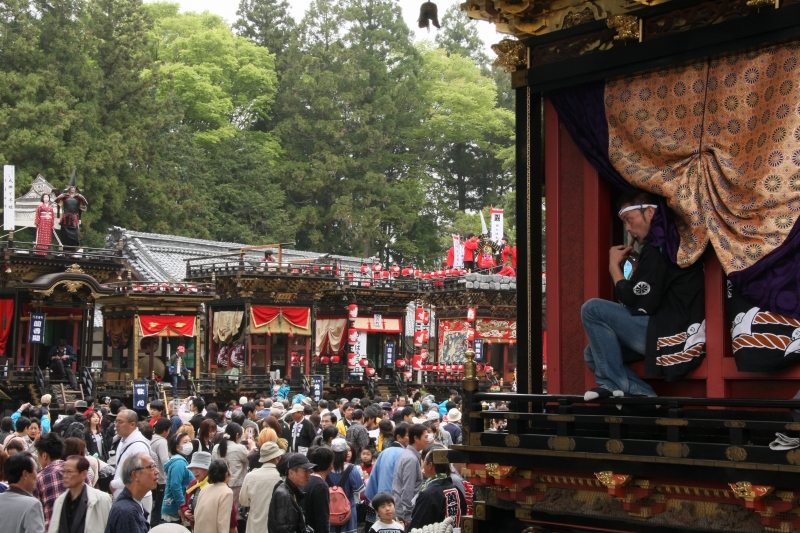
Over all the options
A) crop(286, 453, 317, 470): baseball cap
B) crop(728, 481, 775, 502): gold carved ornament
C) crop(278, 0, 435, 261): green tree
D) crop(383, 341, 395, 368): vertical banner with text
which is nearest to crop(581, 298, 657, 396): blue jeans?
crop(728, 481, 775, 502): gold carved ornament

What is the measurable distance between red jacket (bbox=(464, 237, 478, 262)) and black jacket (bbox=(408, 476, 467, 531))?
35.3 meters

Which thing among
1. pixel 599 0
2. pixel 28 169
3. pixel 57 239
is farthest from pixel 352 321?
pixel 599 0

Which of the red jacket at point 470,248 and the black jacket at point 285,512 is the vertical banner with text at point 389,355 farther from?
the black jacket at point 285,512

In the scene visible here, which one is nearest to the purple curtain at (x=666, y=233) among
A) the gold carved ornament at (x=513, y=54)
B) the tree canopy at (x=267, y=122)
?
the gold carved ornament at (x=513, y=54)

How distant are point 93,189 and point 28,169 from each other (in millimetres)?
3946

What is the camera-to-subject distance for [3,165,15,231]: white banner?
35.3 metres

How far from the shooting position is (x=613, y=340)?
684 centimetres

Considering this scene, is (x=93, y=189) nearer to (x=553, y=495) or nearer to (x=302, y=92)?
(x=302, y=92)

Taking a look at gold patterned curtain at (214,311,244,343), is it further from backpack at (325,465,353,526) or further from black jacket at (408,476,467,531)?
black jacket at (408,476,467,531)

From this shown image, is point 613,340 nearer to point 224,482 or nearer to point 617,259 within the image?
point 617,259

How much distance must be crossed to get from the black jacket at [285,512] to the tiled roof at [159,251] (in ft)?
112

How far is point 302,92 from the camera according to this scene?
193ft

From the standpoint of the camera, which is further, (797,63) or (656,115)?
(656,115)

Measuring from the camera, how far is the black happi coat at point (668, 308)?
6645 mm
